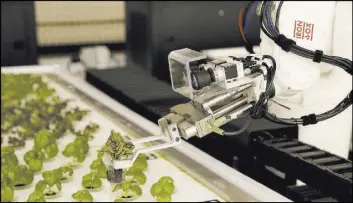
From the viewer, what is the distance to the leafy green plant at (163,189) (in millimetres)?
1722

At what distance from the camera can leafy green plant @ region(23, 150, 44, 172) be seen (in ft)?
6.43

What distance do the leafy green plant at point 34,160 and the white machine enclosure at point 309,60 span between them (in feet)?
3.15

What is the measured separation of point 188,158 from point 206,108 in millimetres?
1133

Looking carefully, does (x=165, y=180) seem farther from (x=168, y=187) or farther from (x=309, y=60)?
(x=309, y=60)

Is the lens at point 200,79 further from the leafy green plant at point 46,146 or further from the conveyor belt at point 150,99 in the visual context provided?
the leafy green plant at point 46,146

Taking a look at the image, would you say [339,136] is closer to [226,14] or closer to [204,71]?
[204,71]

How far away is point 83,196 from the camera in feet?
5.67

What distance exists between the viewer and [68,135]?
2.42 meters

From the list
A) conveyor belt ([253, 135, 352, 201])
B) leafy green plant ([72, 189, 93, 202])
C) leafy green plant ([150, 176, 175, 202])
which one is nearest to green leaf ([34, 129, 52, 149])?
leafy green plant ([72, 189, 93, 202])

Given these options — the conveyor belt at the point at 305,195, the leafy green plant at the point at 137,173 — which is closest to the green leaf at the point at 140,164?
the leafy green plant at the point at 137,173

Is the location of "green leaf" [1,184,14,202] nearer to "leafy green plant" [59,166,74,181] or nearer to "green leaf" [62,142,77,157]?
"leafy green plant" [59,166,74,181]

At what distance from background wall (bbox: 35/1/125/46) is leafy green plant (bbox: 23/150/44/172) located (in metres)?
3.48

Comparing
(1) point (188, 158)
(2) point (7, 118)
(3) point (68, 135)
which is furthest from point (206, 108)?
(2) point (7, 118)

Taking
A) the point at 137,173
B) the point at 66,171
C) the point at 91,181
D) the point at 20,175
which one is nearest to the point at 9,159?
the point at 20,175
